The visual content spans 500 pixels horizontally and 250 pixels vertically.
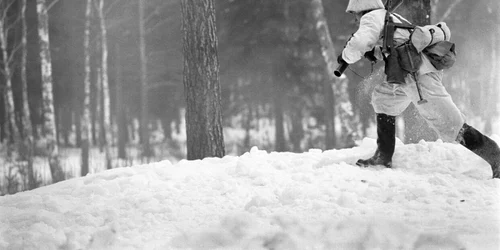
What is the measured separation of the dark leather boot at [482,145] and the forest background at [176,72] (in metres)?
8.75

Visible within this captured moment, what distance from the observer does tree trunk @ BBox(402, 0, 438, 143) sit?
6773mm

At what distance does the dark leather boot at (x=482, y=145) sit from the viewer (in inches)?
172

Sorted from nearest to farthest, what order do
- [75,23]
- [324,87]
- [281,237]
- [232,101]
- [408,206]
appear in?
1. [281,237]
2. [408,206]
3. [324,87]
4. [232,101]
5. [75,23]

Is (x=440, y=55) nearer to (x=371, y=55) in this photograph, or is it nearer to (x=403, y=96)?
(x=403, y=96)

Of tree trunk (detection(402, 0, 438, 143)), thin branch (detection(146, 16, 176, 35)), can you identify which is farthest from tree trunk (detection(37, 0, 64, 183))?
tree trunk (detection(402, 0, 438, 143))

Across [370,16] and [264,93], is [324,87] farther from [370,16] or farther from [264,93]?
[370,16]

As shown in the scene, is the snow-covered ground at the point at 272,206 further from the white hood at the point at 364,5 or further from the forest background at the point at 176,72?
the forest background at the point at 176,72

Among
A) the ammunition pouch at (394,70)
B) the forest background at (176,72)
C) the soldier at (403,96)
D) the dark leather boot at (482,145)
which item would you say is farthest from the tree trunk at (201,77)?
the forest background at (176,72)

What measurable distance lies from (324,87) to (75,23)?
1066cm

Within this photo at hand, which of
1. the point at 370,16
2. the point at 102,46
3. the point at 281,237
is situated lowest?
the point at 281,237

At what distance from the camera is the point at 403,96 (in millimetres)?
4770

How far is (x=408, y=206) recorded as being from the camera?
352cm

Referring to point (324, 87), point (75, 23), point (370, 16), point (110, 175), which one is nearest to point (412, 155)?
point (370, 16)

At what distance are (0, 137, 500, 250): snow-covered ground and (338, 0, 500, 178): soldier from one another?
0.24m
